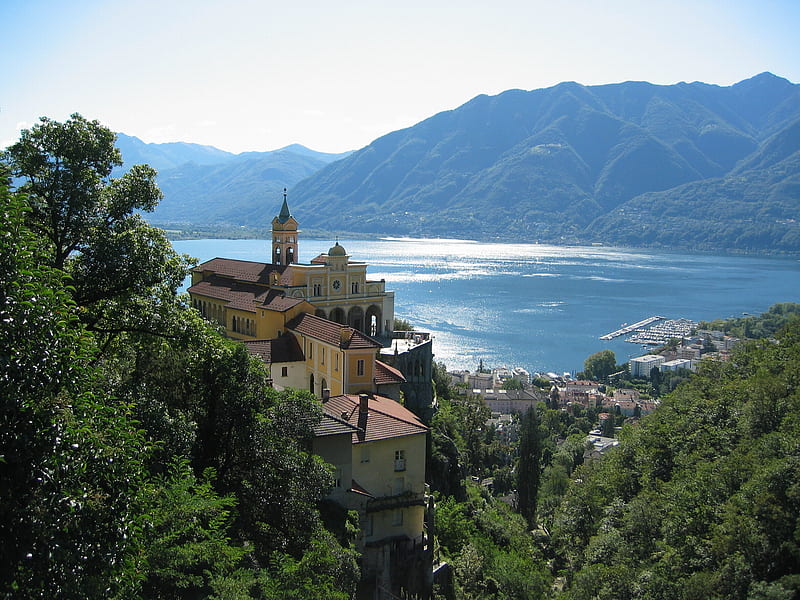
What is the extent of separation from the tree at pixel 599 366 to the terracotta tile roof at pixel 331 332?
237 ft

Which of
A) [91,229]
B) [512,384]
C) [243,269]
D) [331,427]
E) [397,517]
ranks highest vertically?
[91,229]

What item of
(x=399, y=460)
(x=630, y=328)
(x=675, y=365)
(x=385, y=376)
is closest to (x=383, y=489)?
(x=399, y=460)

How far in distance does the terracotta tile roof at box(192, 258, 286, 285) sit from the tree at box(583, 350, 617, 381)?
65684mm

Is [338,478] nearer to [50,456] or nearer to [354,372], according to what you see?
[354,372]

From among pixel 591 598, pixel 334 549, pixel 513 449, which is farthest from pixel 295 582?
pixel 513 449

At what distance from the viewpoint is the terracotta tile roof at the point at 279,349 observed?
96.2ft

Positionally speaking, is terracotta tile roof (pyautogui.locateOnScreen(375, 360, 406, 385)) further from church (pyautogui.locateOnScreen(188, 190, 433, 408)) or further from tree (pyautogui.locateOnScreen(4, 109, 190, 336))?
tree (pyautogui.locateOnScreen(4, 109, 190, 336))

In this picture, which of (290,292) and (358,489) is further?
(290,292)

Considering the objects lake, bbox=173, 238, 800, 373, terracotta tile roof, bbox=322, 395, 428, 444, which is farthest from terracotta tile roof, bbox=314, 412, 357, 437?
lake, bbox=173, 238, 800, 373

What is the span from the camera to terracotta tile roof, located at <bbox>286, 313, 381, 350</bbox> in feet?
88.7

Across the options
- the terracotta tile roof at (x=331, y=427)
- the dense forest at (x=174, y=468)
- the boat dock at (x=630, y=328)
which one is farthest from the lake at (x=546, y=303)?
the terracotta tile roof at (x=331, y=427)

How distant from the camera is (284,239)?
46.2 meters

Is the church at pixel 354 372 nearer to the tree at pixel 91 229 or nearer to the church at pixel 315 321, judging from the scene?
the church at pixel 315 321

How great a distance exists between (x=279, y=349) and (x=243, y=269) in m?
12.5
